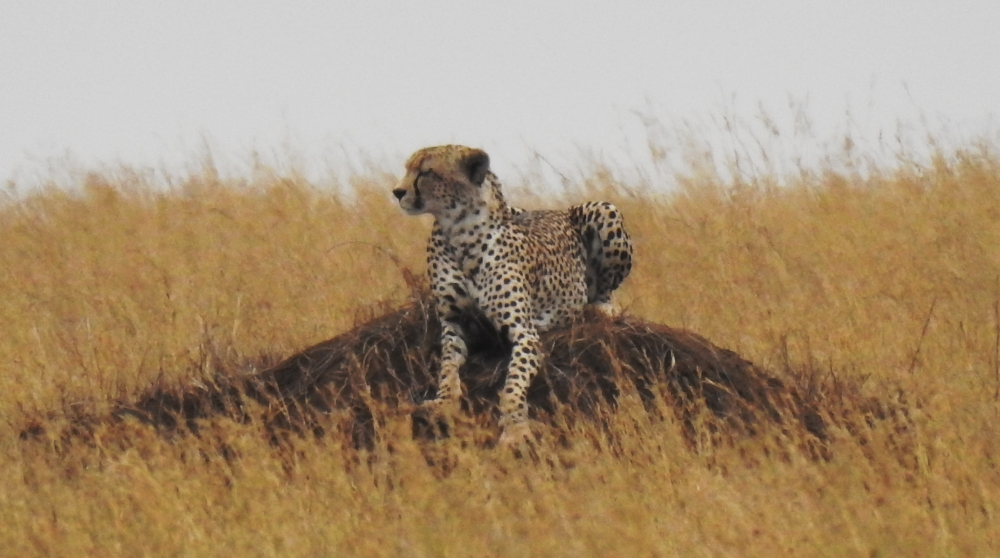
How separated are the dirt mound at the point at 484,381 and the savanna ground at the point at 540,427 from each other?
151 mm

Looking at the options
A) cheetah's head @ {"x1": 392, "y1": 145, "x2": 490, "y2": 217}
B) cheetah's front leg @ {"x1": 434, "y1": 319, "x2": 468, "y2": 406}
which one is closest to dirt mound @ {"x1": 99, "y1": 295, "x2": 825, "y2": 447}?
cheetah's front leg @ {"x1": 434, "y1": 319, "x2": 468, "y2": 406}

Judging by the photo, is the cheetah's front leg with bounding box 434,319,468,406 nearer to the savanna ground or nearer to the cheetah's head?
the savanna ground

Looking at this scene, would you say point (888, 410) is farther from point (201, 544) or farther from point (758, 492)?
point (201, 544)

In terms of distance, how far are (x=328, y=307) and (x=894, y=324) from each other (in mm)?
2989

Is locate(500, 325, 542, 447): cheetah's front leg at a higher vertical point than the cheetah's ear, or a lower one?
lower

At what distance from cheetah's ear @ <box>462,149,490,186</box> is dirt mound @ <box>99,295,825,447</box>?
1.86 ft

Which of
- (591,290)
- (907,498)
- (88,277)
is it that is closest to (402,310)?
(591,290)

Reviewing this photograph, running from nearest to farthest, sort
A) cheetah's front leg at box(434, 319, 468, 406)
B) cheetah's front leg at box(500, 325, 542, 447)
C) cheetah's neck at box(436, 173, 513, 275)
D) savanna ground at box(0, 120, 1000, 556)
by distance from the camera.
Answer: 1. savanna ground at box(0, 120, 1000, 556)
2. cheetah's front leg at box(500, 325, 542, 447)
3. cheetah's front leg at box(434, 319, 468, 406)
4. cheetah's neck at box(436, 173, 513, 275)

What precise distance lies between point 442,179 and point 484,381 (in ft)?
2.61

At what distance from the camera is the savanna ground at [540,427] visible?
4.70m

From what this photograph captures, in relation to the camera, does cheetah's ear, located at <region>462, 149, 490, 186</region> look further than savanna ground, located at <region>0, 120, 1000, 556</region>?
Yes

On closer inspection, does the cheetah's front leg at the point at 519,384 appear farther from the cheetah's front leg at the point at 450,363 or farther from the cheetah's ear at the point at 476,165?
the cheetah's ear at the point at 476,165

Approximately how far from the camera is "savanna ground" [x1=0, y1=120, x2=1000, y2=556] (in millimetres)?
4703

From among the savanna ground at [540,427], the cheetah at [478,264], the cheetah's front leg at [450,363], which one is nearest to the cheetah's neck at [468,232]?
the cheetah at [478,264]
